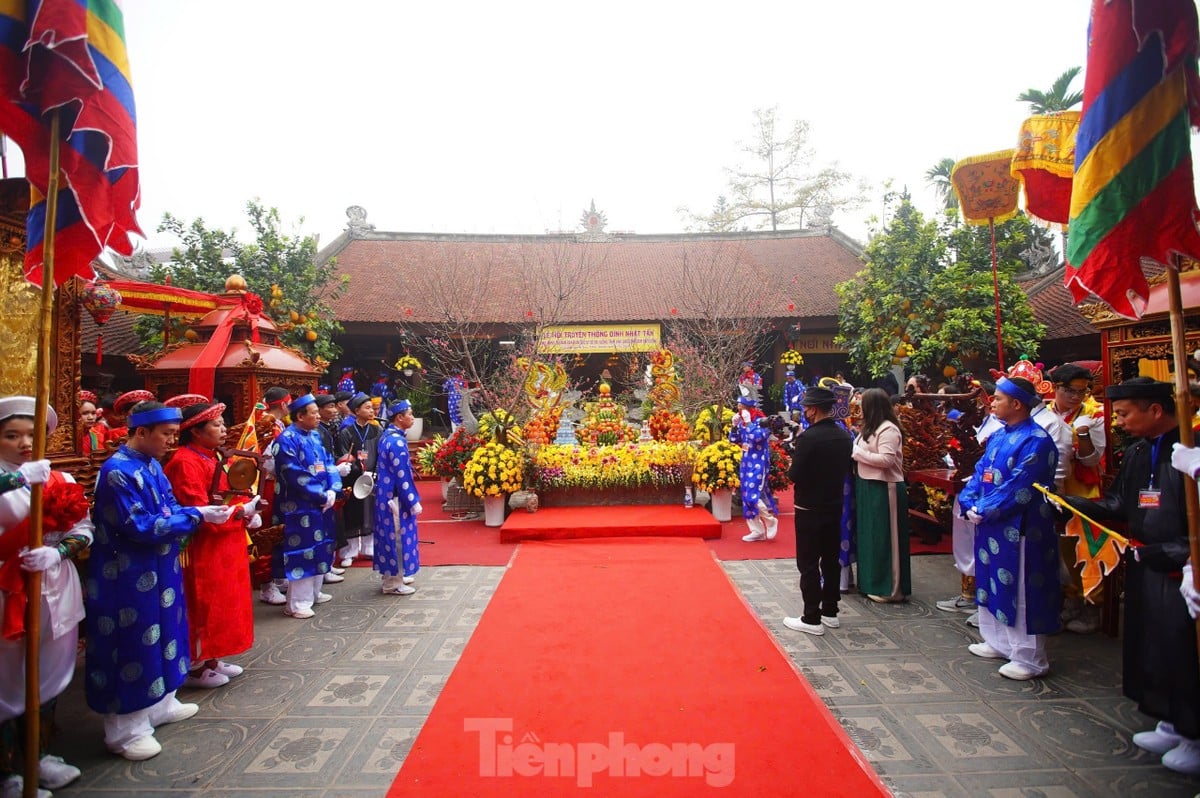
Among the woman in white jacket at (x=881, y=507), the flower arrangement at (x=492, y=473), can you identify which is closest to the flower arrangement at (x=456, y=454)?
the flower arrangement at (x=492, y=473)

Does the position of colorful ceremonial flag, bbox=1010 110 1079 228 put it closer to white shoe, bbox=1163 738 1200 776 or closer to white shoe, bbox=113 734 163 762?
white shoe, bbox=1163 738 1200 776

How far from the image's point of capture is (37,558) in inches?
83.4

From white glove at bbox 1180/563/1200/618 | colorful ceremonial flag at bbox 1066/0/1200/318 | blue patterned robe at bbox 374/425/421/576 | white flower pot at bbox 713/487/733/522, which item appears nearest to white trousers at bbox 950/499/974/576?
white glove at bbox 1180/563/1200/618

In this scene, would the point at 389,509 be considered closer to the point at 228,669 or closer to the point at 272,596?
the point at 272,596

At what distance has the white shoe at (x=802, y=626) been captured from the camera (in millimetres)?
3729

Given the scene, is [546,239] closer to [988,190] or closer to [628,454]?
[628,454]

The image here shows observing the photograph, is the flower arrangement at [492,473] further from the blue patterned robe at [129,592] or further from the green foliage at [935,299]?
the green foliage at [935,299]

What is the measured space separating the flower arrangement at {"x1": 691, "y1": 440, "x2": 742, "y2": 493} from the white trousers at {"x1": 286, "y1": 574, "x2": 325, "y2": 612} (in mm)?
4079

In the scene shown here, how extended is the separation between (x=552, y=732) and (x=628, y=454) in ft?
15.6

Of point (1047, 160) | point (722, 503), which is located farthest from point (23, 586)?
point (1047, 160)

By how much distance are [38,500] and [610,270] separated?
16156 millimetres

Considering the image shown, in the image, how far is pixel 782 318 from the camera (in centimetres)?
1437

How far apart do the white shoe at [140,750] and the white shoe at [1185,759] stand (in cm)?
428

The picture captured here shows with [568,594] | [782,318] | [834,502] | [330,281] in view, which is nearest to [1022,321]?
[782,318]
